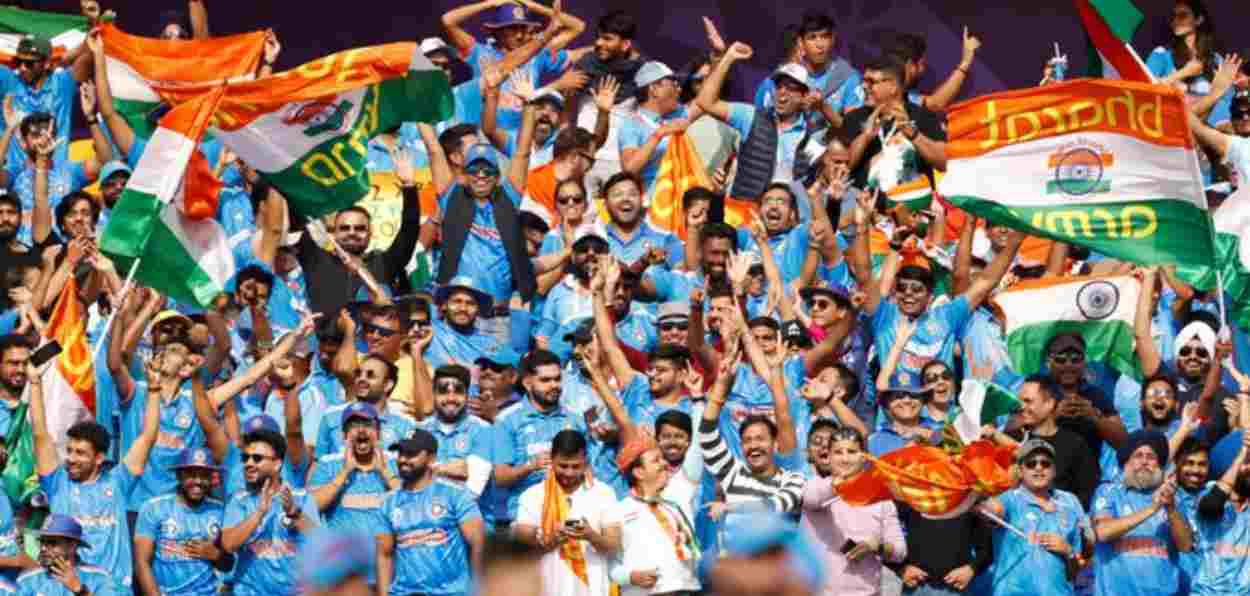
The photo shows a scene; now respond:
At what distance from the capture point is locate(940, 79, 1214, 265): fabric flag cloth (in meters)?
17.2

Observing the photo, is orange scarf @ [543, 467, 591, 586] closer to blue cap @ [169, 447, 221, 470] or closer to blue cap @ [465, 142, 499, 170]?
blue cap @ [169, 447, 221, 470]

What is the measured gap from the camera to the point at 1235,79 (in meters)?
Answer: 22.5

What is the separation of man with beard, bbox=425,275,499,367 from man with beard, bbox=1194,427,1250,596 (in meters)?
4.10

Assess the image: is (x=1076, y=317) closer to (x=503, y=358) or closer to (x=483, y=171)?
(x=503, y=358)

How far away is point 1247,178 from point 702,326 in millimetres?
3580

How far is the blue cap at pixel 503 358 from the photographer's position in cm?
1834

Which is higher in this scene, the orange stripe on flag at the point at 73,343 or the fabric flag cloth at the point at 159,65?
the fabric flag cloth at the point at 159,65

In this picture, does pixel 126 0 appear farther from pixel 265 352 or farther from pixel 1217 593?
pixel 1217 593

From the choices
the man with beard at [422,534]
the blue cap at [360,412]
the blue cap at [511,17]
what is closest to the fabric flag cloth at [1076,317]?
the man with beard at [422,534]

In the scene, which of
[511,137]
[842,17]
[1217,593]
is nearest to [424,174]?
[511,137]

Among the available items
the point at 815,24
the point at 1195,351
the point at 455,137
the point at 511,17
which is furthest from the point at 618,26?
the point at 1195,351

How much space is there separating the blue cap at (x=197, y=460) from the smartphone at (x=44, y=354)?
937mm

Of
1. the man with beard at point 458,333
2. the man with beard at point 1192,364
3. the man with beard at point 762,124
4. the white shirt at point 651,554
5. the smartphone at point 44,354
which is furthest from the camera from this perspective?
the man with beard at point 762,124

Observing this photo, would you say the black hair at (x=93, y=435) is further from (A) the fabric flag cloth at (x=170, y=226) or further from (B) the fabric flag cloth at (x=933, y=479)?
(B) the fabric flag cloth at (x=933, y=479)
